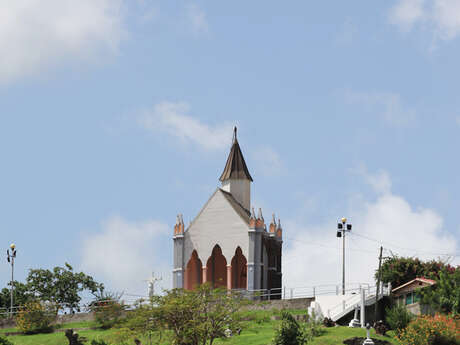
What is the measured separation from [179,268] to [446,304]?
22633 mm

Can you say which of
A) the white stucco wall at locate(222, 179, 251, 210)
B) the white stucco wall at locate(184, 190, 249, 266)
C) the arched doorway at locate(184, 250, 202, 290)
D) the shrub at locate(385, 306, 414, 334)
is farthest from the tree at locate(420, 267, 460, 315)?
the arched doorway at locate(184, 250, 202, 290)

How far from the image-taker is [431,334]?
153ft

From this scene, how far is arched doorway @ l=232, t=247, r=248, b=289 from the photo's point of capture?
6912 centimetres

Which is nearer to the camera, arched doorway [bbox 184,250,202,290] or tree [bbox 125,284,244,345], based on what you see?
tree [bbox 125,284,244,345]

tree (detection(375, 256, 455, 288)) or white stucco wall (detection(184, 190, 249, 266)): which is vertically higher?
white stucco wall (detection(184, 190, 249, 266))

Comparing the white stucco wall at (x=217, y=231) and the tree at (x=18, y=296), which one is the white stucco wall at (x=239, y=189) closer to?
the white stucco wall at (x=217, y=231)

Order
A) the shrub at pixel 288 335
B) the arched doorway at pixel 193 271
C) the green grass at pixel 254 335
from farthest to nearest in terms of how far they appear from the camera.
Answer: the arched doorway at pixel 193 271 → the green grass at pixel 254 335 → the shrub at pixel 288 335

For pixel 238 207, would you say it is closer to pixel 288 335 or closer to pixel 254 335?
pixel 254 335

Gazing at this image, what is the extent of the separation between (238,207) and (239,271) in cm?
523

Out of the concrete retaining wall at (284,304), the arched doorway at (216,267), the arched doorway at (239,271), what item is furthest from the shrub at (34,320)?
the arched doorway at (239,271)

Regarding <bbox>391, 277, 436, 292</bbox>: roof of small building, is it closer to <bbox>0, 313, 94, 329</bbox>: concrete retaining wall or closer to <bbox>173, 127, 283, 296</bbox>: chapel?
<bbox>173, 127, 283, 296</bbox>: chapel

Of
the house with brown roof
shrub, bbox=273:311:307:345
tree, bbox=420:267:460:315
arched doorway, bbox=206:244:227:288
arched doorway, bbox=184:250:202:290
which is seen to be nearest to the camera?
shrub, bbox=273:311:307:345

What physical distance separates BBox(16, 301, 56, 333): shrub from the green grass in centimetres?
107

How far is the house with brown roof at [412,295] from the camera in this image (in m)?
55.0
